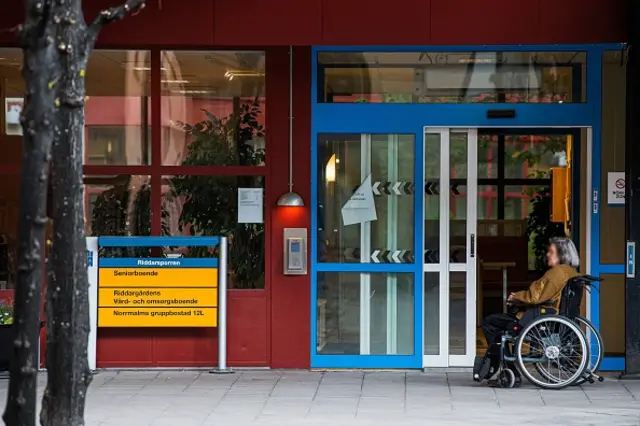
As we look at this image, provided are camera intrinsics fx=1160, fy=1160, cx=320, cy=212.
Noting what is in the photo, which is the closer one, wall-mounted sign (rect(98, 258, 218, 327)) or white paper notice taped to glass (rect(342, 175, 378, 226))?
wall-mounted sign (rect(98, 258, 218, 327))

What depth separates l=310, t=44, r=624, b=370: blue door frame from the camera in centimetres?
1144

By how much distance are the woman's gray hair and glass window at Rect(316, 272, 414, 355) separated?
1.63 meters

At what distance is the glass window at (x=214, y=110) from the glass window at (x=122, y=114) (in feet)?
0.64

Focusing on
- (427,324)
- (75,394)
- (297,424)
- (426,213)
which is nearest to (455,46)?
(426,213)

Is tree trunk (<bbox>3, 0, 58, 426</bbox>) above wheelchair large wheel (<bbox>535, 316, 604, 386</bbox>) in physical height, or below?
above

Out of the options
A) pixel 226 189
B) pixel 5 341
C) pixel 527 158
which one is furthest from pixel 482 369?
pixel 527 158

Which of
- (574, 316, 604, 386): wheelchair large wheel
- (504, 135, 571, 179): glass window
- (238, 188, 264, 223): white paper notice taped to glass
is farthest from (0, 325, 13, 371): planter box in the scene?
(504, 135, 571, 179): glass window

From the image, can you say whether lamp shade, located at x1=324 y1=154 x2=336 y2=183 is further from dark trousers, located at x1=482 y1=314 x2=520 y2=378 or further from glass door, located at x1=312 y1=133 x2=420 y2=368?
dark trousers, located at x1=482 y1=314 x2=520 y2=378

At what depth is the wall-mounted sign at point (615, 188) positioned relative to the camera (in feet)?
37.6

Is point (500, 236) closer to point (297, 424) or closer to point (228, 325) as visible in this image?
point (228, 325)

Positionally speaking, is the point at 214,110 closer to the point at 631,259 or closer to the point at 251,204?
the point at 251,204

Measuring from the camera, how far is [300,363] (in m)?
11.6

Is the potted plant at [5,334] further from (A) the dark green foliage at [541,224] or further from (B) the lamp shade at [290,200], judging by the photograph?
(A) the dark green foliage at [541,224]

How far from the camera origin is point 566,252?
10.7 metres
